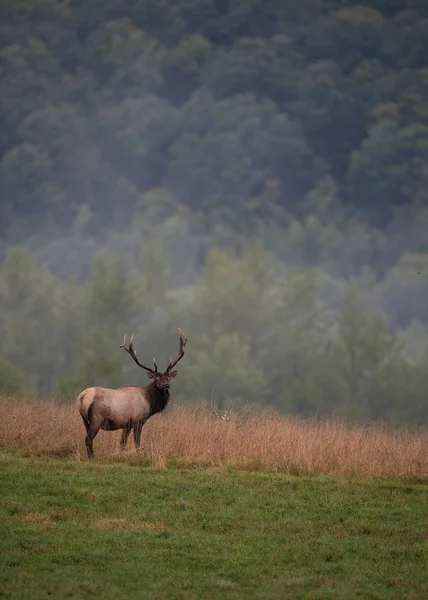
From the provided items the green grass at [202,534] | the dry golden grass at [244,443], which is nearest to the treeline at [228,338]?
the dry golden grass at [244,443]

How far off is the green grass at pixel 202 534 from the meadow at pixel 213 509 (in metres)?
0.03

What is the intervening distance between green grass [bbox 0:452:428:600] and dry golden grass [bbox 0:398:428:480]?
97 cm

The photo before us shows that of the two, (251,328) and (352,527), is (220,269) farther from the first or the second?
(352,527)

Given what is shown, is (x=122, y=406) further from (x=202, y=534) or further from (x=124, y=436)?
(x=202, y=534)

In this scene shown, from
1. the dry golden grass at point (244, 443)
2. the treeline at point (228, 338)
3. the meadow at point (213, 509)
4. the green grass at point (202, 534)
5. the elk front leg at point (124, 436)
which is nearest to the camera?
the green grass at point (202, 534)

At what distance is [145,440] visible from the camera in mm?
21500

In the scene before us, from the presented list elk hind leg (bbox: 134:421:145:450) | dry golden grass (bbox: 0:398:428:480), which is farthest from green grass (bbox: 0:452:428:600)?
elk hind leg (bbox: 134:421:145:450)

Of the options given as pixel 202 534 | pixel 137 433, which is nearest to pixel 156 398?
pixel 137 433

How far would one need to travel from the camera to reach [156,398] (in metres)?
21.4

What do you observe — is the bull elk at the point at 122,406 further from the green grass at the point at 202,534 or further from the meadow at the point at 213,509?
the green grass at the point at 202,534

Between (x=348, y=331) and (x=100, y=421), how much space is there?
65758mm

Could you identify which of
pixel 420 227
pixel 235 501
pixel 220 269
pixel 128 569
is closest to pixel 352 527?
pixel 235 501

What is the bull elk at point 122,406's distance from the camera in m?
19.9

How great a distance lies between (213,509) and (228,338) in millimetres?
67082
